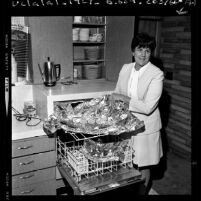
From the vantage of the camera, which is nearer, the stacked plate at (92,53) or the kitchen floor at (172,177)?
the kitchen floor at (172,177)

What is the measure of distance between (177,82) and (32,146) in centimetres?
190

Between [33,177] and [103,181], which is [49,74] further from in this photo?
[103,181]

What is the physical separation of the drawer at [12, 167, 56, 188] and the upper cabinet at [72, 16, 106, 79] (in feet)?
4.04

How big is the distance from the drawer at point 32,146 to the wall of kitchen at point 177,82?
171 centimetres

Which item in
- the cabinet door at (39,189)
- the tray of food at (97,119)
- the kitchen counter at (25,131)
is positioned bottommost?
the cabinet door at (39,189)

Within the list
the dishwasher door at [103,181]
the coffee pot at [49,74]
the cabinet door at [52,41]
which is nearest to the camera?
the dishwasher door at [103,181]

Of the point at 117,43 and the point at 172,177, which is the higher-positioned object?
the point at 117,43

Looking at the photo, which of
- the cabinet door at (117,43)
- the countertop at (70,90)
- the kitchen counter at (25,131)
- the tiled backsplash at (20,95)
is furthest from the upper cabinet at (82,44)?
the kitchen counter at (25,131)

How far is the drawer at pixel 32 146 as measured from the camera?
179 centimetres

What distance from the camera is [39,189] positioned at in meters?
1.91

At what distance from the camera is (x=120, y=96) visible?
1.85 meters

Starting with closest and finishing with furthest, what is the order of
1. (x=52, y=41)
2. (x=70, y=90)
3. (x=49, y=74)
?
(x=70, y=90), (x=49, y=74), (x=52, y=41)

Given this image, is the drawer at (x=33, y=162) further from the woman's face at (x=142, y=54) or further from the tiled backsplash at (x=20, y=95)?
the woman's face at (x=142, y=54)

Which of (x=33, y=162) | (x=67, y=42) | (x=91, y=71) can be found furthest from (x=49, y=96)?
(x=91, y=71)
